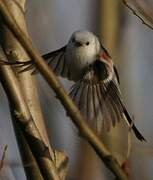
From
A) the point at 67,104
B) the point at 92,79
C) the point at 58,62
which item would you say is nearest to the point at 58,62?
the point at 58,62

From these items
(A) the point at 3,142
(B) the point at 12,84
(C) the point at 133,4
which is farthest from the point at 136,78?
(B) the point at 12,84

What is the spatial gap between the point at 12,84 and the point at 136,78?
34.6 inches

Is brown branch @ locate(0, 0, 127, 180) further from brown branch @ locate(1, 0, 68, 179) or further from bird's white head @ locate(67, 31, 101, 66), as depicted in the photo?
bird's white head @ locate(67, 31, 101, 66)

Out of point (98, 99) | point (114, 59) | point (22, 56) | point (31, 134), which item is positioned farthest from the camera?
point (114, 59)

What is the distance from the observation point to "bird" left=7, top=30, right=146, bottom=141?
1.28 meters

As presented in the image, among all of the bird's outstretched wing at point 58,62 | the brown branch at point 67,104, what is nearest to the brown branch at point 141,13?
the brown branch at point 67,104

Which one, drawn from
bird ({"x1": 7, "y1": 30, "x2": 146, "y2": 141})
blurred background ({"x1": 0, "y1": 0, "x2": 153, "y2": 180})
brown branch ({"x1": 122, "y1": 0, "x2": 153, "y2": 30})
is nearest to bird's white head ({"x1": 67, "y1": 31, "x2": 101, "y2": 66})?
bird ({"x1": 7, "y1": 30, "x2": 146, "y2": 141})

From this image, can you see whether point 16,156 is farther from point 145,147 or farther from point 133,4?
point 133,4

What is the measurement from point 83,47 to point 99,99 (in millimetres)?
146

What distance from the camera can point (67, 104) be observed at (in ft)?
2.91

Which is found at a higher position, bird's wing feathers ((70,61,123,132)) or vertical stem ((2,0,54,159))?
vertical stem ((2,0,54,159))

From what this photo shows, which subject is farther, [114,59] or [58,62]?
[114,59]

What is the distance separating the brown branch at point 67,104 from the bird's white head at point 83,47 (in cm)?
51

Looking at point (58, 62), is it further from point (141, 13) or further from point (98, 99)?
point (141, 13)
